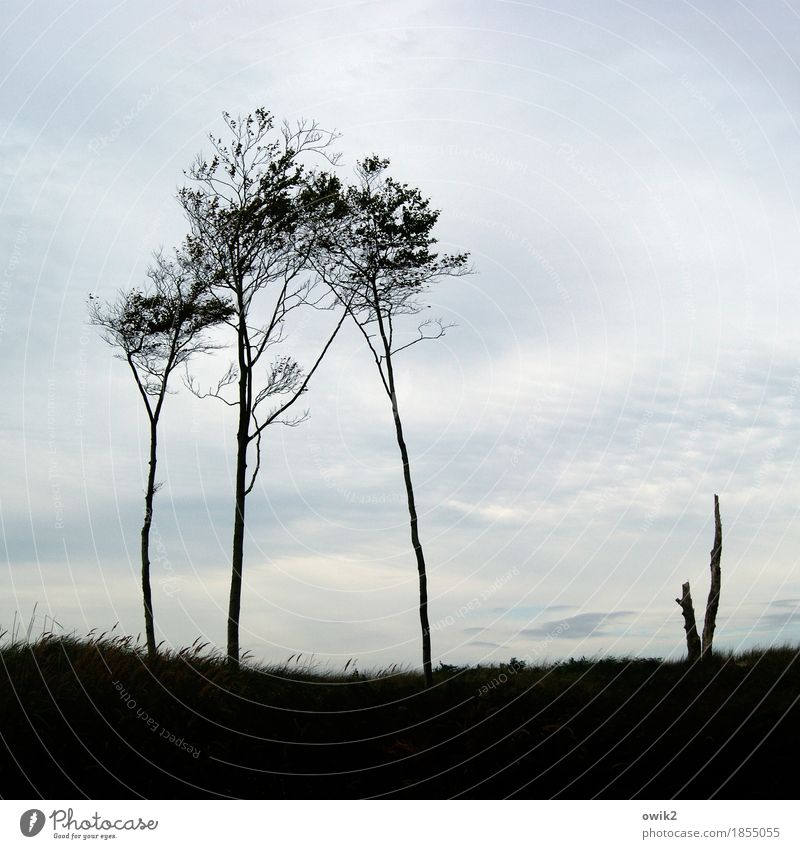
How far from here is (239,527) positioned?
23.6 metres

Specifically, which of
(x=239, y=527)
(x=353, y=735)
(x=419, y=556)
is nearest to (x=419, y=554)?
(x=419, y=556)

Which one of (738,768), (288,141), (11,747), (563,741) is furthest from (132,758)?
(288,141)

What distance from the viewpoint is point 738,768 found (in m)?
13.7

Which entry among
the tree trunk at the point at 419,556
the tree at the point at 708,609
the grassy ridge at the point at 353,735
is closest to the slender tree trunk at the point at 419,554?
the tree trunk at the point at 419,556

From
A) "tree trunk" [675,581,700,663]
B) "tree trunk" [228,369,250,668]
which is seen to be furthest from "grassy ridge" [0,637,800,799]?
"tree trunk" [675,581,700,663]

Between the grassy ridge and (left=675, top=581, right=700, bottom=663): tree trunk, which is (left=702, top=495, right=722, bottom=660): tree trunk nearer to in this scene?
(left=675, top=581, right=700, bottom=663): tree trunk

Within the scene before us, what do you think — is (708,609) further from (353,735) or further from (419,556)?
(353,735)

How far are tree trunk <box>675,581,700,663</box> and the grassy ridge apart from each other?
5450 millimetres

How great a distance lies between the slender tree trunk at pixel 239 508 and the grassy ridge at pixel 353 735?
9.54 feet

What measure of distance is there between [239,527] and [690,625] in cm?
1354

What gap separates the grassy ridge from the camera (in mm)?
13578

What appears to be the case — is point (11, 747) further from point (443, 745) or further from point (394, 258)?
point (394, 258)

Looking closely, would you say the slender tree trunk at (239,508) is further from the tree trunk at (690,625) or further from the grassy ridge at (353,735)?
the tree trunk at (690,625)

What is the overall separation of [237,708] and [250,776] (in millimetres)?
2517
